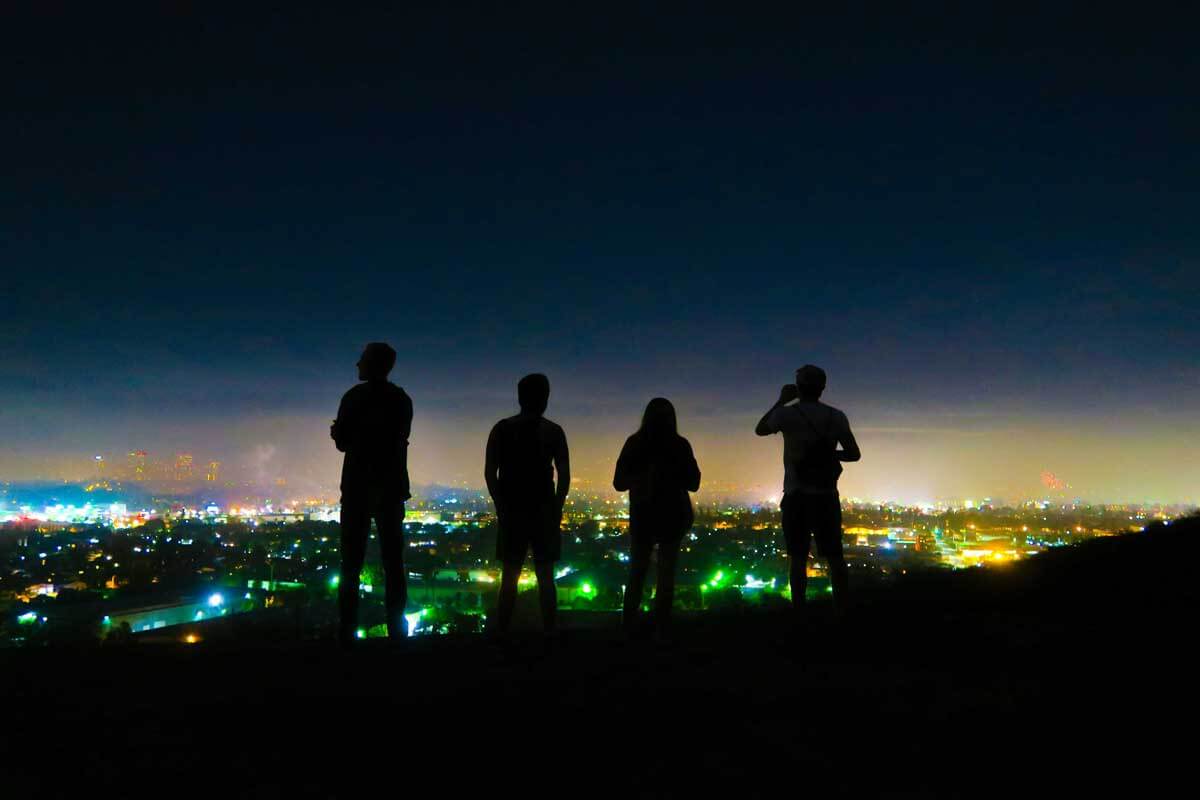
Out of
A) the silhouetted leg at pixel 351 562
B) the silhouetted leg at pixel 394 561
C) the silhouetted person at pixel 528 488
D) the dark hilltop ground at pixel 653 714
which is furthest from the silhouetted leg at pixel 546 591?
the silhouetted leg at pixel 351 562

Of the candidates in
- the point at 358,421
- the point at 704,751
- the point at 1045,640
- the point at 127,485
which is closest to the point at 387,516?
the point at 358,421

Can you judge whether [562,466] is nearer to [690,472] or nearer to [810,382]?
[690,472]

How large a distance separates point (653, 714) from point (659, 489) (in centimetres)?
269

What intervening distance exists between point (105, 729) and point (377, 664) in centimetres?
162

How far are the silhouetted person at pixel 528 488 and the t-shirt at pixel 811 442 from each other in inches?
82.2

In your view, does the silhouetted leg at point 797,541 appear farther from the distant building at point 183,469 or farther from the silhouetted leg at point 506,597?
the distant building at point 183,469

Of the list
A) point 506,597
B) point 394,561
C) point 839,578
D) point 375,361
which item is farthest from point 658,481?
point 375,361

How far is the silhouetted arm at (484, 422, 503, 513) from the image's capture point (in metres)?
5.82

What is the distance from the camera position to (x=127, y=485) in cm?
9769

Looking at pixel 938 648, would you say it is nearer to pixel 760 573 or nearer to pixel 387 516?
pixel 387 516

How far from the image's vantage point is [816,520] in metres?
6.07

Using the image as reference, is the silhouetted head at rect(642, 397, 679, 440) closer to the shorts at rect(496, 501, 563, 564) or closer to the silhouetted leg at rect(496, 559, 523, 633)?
the shorts at rect(496, 501, 563, 564)

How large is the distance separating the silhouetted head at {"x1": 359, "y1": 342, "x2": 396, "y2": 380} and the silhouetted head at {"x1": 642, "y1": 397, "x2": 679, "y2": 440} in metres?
2.32

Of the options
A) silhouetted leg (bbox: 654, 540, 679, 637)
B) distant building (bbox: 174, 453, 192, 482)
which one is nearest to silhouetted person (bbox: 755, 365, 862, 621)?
silhouetted leg (bbox: 654, 540, 679, 637)
